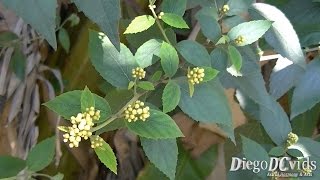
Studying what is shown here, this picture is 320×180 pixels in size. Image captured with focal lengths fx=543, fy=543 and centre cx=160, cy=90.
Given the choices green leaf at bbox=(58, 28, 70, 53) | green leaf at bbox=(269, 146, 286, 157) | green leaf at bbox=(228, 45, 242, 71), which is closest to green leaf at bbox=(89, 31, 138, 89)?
green leaf at bbox=(228, 45, 242, 71)

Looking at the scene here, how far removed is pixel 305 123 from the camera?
3.14ft

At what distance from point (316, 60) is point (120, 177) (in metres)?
0.53

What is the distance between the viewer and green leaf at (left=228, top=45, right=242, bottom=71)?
23.0 inches

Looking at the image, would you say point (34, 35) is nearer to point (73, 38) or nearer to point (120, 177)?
point (73, 38)

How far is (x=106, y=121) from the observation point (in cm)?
53

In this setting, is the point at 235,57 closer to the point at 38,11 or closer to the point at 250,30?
the point at 250,30

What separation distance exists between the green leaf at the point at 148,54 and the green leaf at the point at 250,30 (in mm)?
92

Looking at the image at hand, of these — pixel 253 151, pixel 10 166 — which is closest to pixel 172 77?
pixel 253 151

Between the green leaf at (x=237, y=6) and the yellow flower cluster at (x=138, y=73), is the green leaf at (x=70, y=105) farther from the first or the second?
the green leaf at (x=237, y=6)

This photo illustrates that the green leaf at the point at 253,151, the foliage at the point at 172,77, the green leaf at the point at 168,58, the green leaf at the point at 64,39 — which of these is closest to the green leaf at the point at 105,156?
the foliage at the point at 172,77

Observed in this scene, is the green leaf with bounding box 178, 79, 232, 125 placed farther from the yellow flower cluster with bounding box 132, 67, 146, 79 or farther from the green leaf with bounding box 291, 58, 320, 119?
the green leaf with bounding box 291, 58, 320, 119

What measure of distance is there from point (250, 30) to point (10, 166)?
15.0 inches

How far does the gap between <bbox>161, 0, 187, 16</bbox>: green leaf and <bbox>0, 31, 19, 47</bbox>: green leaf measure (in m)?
0.42

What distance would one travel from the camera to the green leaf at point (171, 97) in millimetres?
537
